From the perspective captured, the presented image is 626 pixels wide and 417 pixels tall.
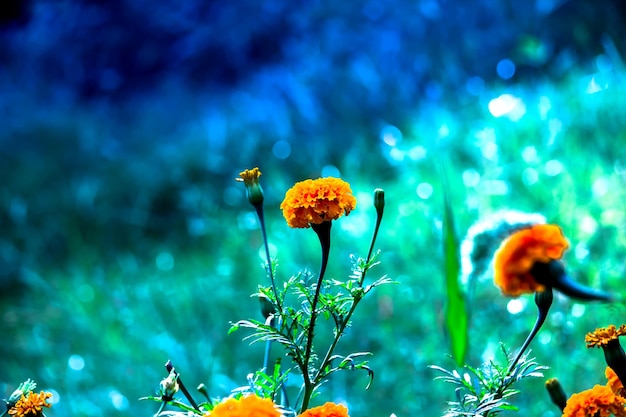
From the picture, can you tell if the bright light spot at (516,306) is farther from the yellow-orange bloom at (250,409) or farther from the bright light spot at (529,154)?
the yellow-orange bloom at (250,409)

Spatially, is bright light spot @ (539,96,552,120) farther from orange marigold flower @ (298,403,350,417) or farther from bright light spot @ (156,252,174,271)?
orange marigold flower @ (298,403,350,417)

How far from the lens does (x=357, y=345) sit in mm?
1340

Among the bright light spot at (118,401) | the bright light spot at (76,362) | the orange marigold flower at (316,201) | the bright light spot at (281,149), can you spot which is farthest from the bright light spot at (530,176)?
the orange marigold flower at (316,201)

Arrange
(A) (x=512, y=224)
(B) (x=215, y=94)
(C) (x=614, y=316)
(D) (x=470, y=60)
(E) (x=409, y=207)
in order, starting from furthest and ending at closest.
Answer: (B) (x=215, y=94) < (D) (x=470, y=60) < (E) (x=409, y=207) < (C) (x=614, y=316) < (A) (x=512, y=224)

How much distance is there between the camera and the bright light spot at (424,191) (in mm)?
1621

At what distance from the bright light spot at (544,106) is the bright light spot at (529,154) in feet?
0.42

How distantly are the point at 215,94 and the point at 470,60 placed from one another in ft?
3.52

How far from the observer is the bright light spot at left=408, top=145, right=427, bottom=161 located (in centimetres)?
169

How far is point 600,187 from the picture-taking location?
1.45 metres

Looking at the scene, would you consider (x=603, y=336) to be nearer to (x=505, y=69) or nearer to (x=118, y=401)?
(x=118, y=401)

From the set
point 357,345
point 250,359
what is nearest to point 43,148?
point 250,359

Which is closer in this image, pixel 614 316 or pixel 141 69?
pixel 614 316

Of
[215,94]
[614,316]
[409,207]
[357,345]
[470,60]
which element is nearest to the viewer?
[614,316]

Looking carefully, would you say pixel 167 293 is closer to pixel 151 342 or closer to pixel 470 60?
pixel 151 342
